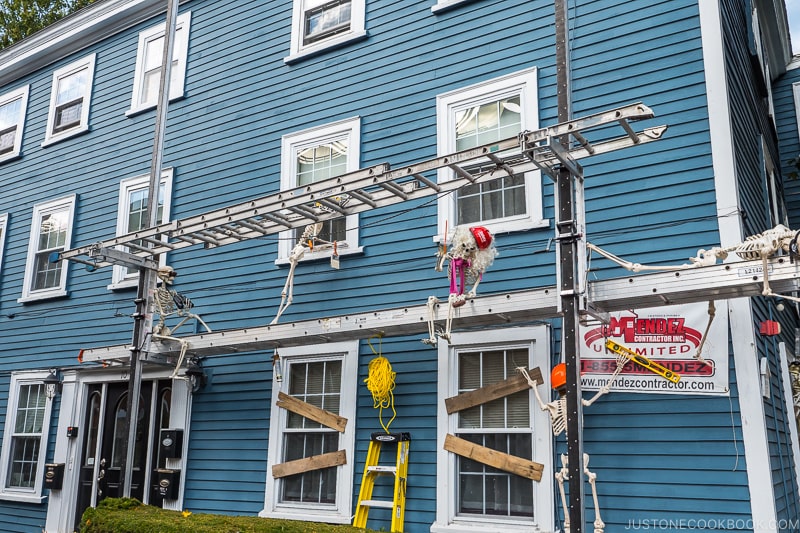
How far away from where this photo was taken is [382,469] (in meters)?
7.29

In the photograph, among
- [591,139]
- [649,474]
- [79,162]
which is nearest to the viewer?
[649,474]

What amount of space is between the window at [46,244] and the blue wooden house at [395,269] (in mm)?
58

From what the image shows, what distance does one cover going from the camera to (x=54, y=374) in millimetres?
10680

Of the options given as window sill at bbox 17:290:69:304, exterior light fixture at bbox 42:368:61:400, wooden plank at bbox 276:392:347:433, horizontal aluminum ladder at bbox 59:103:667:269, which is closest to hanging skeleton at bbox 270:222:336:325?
horizontal aluminum ladder at bbox 59:103:667:269

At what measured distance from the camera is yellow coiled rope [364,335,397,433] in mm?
7469

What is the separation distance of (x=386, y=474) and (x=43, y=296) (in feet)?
23.6

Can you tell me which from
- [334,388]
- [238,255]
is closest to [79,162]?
[238,255]

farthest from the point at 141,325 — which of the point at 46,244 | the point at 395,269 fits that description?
the point at 46,244

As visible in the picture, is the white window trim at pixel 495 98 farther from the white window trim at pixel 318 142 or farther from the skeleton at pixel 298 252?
the skeleton at pixel 298 252

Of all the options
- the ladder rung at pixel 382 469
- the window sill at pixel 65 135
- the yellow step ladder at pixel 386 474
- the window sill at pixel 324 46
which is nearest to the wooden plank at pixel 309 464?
the yellow step ladder at pixel 386 474

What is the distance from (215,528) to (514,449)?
3030 millimetres

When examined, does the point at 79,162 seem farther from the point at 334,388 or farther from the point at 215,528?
the point at 215,528

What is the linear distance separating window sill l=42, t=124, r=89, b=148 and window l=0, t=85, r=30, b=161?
98cm

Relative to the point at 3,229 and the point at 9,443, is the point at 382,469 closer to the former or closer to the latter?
the point at 9,443
